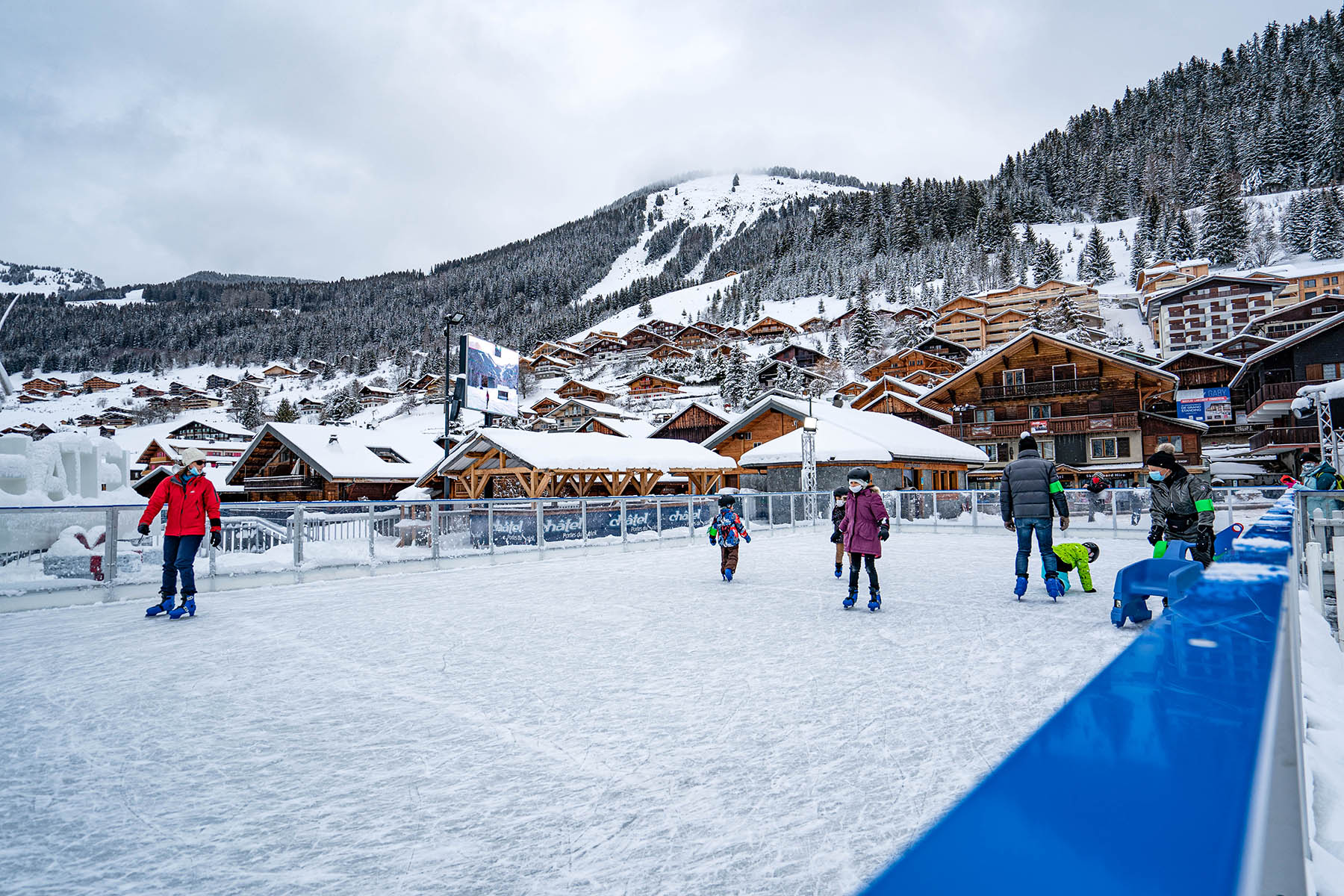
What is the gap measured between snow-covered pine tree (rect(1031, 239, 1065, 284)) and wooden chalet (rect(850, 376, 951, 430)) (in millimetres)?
53702

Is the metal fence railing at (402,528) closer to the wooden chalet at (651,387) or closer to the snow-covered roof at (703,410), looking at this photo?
the snow-covered roof at (703,410)

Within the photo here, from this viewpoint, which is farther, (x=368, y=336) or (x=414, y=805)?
(x=368, y=336)

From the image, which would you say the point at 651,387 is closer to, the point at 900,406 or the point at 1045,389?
the point at 900,406

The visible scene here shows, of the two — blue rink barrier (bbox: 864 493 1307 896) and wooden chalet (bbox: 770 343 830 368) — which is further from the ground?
wooden chalet (bbox: 770 343 830 368)

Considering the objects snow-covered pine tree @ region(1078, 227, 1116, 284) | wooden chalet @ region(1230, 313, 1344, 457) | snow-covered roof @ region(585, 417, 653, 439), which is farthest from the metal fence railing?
snow-covered pine tree @ region(1078, 227, 1116, 284)

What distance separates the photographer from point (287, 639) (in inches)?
252

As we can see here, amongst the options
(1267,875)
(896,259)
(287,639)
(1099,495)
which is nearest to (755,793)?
(1267,875)

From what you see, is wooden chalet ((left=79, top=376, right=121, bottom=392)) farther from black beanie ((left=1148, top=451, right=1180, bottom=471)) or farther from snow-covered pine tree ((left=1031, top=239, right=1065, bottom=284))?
black beanie ((left=1148, top=451, right=1180, bottom=471))

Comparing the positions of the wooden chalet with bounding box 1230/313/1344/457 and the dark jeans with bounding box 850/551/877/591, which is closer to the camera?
the dark jeans with bounding box 850/551/877/591

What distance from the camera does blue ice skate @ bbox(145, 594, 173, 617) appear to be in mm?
7582

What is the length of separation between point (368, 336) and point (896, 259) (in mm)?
95754

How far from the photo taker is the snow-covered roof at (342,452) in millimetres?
31344

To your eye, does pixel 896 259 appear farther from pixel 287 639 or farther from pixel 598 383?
pixel 287 639

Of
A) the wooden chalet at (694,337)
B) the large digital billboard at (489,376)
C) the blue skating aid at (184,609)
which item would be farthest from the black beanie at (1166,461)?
the wooden chalet at (694,337)
